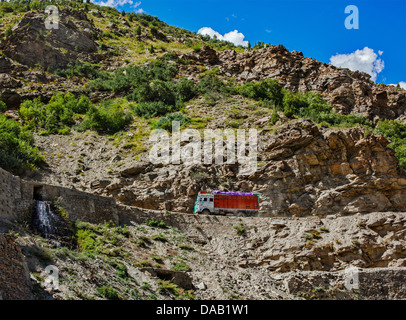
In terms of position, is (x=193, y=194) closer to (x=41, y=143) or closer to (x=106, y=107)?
(x=41, y=143)

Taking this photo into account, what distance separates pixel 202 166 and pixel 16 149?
16.0m

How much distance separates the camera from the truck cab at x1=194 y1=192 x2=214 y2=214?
30.2m

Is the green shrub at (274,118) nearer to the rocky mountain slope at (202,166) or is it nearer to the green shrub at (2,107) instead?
the rocky mountain slope at (202,166)

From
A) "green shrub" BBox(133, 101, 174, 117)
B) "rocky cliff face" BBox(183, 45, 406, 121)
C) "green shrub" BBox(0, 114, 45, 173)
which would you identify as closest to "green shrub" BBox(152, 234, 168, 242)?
"green shrub" BBox(0, 114, 45, 173)

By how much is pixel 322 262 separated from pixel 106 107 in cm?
3216

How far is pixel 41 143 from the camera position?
39.0m

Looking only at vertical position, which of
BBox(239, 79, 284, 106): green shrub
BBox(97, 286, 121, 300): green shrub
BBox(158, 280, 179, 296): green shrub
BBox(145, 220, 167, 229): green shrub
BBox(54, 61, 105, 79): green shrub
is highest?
BBox(54, 61, 105, 79): green shrub

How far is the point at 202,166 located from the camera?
34.7m

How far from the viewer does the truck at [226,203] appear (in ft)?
99.6

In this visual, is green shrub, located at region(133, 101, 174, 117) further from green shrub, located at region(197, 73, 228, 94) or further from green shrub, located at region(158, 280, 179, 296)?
green shrub, located at region(158, 280, 179, 296)

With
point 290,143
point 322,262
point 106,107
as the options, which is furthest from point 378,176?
point 106,107
